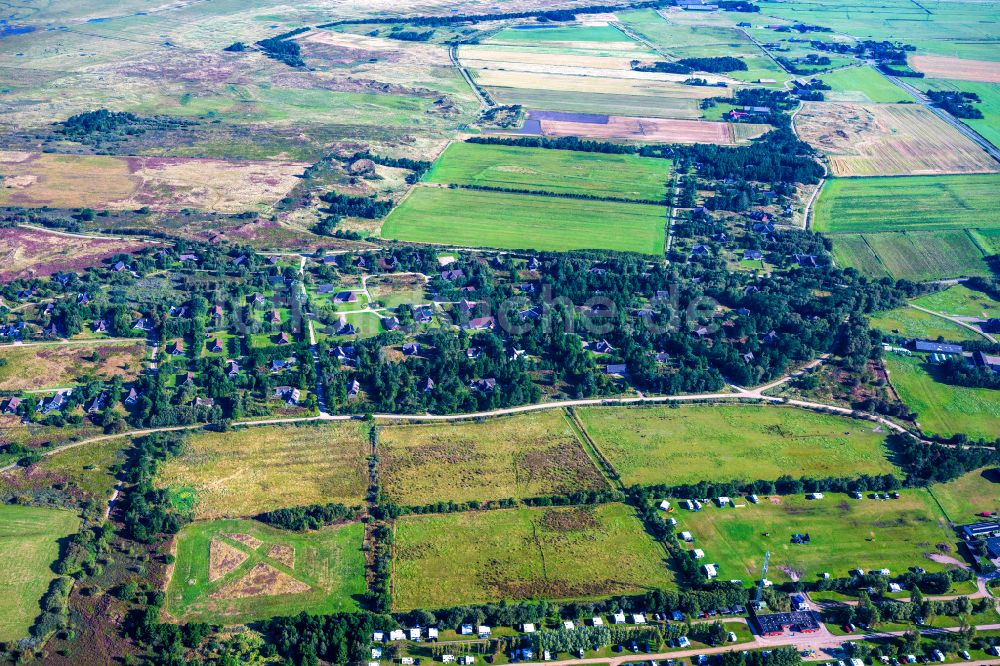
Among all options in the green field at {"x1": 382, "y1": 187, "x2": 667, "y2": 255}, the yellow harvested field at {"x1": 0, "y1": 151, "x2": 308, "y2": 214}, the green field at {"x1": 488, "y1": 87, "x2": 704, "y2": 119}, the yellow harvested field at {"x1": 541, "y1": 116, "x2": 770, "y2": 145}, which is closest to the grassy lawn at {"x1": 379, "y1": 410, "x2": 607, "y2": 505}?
the green field at {"x1": 382, "y1": 187, "x2": 667, "y2": 255}

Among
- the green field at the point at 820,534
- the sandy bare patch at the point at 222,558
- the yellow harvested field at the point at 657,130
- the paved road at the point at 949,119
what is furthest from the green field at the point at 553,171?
the sandy bare patch at the point at 222,558

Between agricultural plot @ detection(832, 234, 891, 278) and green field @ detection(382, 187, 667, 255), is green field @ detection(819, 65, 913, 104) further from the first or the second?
green field @ detection(382, 187, 667, 255)

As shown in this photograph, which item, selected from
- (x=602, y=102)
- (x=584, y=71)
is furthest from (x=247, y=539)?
(x=584, y=71)

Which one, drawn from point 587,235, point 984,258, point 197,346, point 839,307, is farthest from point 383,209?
point 984,258

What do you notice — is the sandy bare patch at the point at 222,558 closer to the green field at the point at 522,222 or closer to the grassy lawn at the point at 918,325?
the green field at the point at 522,222

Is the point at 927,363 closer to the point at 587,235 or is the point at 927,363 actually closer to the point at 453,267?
the point at 587,235

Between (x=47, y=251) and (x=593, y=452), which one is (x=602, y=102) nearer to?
(x=47, y=251)
